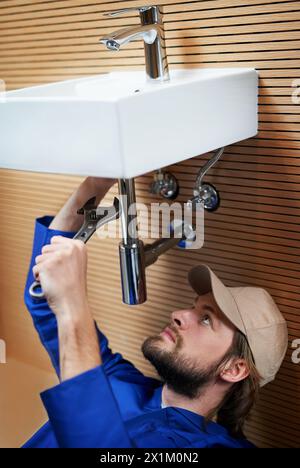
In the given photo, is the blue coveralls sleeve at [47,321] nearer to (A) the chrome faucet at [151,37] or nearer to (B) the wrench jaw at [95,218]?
(B) the wrench jaw at [95,218]

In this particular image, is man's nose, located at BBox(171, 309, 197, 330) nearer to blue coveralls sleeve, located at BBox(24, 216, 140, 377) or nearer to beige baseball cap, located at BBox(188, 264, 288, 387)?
beige baseball cap, located at BBox(188, 264, 288, 387)

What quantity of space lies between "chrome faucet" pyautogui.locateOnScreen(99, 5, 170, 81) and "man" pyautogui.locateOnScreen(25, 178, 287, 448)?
330 mm

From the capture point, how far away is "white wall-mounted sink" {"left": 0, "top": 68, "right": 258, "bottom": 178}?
89 cm

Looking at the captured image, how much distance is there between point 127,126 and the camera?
0.88 metres

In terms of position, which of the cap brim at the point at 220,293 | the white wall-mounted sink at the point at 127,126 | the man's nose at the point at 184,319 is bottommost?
the man's nose at the point at 184,319

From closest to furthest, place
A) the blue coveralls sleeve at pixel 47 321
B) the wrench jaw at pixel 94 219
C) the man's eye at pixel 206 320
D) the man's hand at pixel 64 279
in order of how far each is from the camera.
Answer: the man's hand at pixel 64 279
the wrench jaw at pixel 94 219
the man's eye at pixel 206 320
the blue coveralls sleeve at pixel 47 321

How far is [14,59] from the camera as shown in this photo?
1700 mm

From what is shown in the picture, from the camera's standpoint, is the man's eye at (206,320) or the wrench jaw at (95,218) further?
the man's eye at (206,320)

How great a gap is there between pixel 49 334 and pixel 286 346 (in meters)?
0.60

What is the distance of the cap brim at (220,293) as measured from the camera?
122 cm

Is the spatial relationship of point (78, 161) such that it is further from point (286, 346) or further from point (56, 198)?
point (56, 198)

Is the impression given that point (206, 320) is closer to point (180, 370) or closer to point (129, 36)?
point (180, 370)

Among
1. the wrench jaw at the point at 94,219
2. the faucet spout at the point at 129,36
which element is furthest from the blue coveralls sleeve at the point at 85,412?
the faucet spout at the point at 129,36
